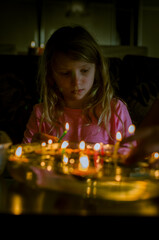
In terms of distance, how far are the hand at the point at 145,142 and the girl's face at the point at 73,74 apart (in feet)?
2.88

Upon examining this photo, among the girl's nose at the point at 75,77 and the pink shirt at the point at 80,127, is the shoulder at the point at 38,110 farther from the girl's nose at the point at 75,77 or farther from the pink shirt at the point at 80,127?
the girl's nose at the point at 75,77

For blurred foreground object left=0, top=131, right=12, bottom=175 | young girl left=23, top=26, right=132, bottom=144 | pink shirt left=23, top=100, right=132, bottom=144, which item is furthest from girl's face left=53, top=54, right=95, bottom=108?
blurred foreground object left=0, top=131, right=12, bottom=175

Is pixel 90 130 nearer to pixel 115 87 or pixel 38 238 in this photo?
pixel 115 87

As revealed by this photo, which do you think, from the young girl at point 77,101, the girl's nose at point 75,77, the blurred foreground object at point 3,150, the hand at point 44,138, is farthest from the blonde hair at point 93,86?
the blurred foreground object at point 3,150

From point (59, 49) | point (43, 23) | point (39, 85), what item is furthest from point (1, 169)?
point (43, 23)

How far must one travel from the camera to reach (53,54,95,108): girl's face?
1.48m

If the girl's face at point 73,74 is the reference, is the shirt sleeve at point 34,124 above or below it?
below

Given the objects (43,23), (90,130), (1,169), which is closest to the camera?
(1,169)

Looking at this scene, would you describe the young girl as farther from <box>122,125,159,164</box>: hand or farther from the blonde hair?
<box>122,125,159,164</box>: hand

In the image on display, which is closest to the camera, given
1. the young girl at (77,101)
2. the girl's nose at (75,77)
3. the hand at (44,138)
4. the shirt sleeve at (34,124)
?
the hand at (44,138)

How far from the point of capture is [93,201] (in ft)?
1.82

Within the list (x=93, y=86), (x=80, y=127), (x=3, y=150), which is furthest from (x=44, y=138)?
(x=93, y=86)

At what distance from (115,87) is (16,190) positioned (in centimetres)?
142

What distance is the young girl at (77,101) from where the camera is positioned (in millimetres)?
1577
